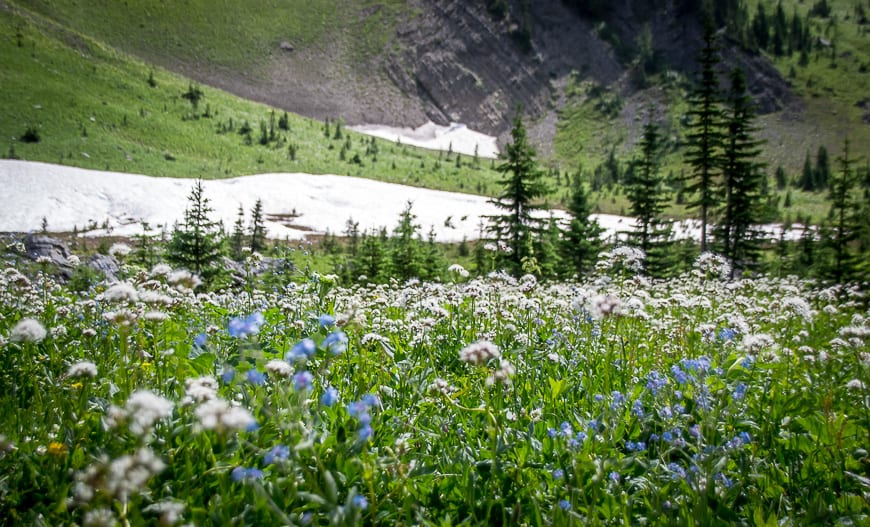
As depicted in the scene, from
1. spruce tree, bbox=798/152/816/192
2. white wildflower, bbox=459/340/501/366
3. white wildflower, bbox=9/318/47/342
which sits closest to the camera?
white wildflower, bbox=459/340/501/366

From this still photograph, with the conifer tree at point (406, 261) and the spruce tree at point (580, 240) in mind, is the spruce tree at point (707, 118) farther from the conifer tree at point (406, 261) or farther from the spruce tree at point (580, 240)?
the conifer tree at point (406, 261)

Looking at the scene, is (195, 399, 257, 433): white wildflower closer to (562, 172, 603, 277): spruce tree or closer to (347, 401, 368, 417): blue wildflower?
(347, 401, 368, 417): blue wildflower

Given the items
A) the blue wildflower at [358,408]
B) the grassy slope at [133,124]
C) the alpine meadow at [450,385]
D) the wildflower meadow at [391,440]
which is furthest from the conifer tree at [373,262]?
the grassy slope at [133,124]

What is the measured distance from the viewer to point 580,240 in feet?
101

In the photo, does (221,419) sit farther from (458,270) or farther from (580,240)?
(580,240)

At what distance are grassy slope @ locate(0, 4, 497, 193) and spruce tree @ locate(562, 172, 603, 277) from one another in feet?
217

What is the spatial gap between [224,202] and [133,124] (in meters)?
36.7

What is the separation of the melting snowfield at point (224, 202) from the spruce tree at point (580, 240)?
116cm

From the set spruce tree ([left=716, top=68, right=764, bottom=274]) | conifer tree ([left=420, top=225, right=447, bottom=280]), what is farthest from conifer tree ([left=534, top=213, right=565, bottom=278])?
spruce tree ([left=716, top=68, right=764, bottom=274])

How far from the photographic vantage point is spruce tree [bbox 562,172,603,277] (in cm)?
3062

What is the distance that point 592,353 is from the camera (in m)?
5.52

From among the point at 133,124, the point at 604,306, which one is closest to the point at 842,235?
the point at 604,306

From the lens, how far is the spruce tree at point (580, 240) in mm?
30625

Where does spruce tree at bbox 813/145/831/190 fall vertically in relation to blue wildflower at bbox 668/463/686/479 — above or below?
above
